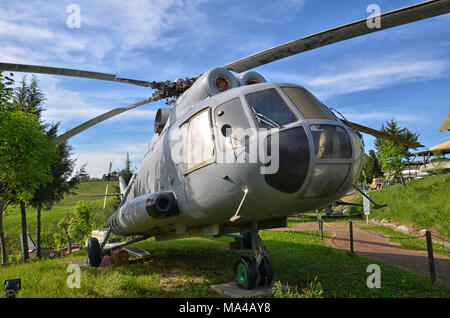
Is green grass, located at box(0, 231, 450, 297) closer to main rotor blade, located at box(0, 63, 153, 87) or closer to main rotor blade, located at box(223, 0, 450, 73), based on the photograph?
main rotor blade, located at box(0, 63, 153, 87)

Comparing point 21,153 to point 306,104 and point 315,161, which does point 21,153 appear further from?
point 315,161

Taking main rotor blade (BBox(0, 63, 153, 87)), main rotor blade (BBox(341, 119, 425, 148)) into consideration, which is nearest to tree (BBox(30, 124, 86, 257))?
main rotor blade (BBox(0, 63, 153, 87))

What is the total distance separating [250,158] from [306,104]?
4.16ft

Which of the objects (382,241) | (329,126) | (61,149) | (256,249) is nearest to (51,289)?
(256,249)

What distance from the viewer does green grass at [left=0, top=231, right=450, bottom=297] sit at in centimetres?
554

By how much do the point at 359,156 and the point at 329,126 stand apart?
0.69 m

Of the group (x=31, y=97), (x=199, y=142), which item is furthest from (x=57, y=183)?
(x=199, y=142)

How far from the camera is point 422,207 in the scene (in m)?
16.9

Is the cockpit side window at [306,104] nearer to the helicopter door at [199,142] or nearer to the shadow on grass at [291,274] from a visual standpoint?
the helicopter door at [199,142]

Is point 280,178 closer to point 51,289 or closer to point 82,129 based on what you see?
point 51,289

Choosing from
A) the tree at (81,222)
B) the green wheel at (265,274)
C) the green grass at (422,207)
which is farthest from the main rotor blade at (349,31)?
the tree at (81,222)

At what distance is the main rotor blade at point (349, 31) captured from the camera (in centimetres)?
364

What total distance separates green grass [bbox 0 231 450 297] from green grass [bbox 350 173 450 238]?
7.67 metres
